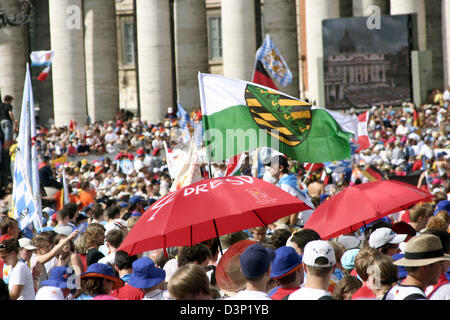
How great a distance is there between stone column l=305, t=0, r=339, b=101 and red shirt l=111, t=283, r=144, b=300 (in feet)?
118

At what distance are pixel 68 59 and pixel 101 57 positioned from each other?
3.79 m

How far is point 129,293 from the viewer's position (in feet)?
24.3

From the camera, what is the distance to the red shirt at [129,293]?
738cm

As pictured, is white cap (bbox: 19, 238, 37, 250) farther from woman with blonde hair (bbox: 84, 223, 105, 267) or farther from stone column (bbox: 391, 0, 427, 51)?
stone column (bbox: 391, 0, 427, 51)

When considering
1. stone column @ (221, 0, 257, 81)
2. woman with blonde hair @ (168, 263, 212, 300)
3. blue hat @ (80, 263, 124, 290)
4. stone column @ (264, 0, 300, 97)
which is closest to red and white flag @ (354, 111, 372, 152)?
blue hat @ (80, 263, 124, 290)

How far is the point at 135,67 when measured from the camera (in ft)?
191

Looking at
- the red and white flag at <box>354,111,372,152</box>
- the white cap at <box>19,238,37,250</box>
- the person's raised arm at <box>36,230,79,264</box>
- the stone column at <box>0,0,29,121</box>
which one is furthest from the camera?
the stone column at <box>0,0,29,121</box>

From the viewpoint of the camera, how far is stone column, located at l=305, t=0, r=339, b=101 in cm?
4322
